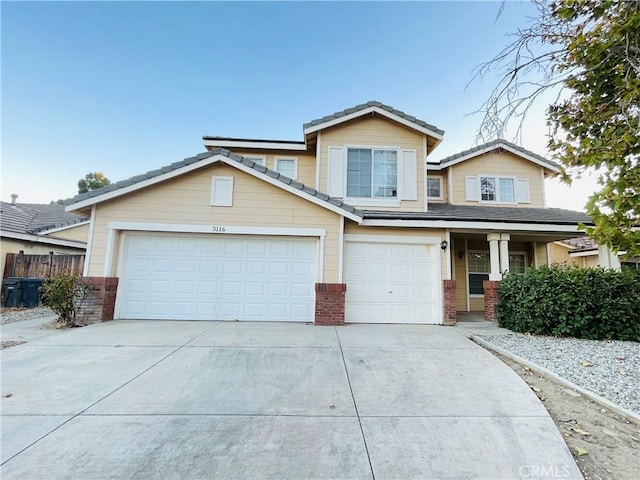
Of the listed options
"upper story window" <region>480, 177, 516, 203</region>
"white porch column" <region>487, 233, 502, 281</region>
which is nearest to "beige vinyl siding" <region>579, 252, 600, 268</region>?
"upper story window" <region>480, 177, 516, 203</region>

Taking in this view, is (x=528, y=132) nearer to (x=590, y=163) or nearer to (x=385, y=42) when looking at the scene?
(x=590, y=163)

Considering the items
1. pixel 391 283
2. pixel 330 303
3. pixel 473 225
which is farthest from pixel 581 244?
pixel 330 303

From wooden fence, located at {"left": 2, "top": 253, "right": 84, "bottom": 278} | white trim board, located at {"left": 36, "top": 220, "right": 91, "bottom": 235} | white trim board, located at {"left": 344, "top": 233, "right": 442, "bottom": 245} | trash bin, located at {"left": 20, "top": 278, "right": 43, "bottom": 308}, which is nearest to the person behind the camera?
white trim board, located at {"left": 344, "top": 233, "right": 442, "bottom": 245}

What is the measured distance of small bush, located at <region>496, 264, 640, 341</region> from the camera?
6770mm

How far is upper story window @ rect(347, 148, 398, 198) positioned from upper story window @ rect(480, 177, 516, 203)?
4.72 m

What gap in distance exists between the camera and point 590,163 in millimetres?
3559

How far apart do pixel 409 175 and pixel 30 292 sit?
14.1 meters

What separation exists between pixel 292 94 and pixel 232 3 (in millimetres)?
4534

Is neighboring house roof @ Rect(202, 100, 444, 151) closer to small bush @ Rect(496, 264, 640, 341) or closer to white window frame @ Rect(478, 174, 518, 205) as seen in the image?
white window frame @ Rect(478, 174, 518, 205)

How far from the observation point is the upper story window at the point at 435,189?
12578 millimetres

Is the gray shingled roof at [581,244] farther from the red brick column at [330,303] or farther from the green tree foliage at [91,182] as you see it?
the green tree foliage at [91,182]

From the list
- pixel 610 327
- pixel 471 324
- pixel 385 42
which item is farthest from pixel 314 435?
pixel 385 42

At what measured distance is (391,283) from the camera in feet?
28.6

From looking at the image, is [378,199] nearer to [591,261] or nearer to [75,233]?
[591,261]
